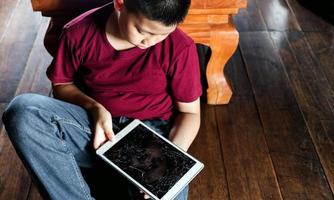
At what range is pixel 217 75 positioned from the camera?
1176 millimetres

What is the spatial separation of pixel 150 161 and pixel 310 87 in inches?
29.9

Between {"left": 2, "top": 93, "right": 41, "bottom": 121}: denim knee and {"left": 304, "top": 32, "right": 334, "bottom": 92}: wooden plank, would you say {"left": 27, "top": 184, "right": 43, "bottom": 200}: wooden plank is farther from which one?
{"left": 304, "top": 32, "right": 334, "bottom": 92}: wooden plank

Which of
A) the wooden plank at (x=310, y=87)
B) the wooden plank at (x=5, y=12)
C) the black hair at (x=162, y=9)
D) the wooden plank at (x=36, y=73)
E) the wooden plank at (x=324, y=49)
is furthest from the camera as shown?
the wooden plank at (x=5, y=12)

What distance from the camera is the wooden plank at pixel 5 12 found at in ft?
4.98

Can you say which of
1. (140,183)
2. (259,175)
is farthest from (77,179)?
(259,175)

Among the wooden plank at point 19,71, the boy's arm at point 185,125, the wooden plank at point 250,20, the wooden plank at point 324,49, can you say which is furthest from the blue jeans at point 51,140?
the wooden plank at point 250,20

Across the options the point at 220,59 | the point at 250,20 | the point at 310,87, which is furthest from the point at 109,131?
the point at 250,20

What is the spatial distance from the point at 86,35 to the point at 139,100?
0.19 metres

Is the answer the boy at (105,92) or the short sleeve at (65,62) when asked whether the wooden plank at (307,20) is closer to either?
the boy at (105,92)

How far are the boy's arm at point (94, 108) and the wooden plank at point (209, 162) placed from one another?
325 millimetres

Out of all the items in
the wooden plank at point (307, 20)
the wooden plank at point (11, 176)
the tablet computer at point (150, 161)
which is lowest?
the wooden plank at point (307, 20)

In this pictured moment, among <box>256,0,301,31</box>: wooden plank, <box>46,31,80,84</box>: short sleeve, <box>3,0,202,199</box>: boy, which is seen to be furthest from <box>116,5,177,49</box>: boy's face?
<box>256,0,301,31</box>: wooden plank

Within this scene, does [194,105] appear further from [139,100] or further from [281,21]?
[281,21]

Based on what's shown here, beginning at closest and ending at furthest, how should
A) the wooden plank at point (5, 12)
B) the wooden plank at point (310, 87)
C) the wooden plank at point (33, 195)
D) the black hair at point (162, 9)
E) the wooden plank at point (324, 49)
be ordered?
the black hair at point (162, 9) → the wooden plank at point (33, 195) → the wooden plank at point (310, 87) → the wooden plank at point (324, 49) → the wooden plank at point (5, 12)
